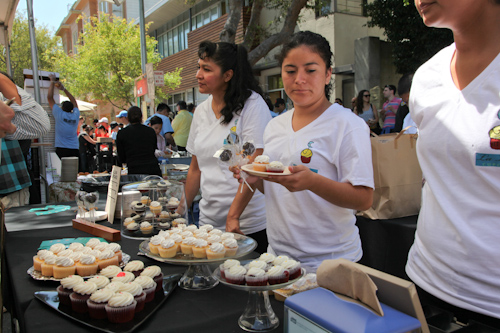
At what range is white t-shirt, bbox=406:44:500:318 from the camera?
4.03 ft

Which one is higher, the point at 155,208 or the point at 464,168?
the point at 464,168

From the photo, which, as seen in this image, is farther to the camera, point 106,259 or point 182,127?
point 182,127

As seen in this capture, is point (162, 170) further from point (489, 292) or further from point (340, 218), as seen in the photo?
point (489, 292)

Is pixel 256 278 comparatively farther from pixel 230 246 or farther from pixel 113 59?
pixel 113 59

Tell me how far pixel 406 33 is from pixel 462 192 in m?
11.9

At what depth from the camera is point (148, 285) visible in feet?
4.80

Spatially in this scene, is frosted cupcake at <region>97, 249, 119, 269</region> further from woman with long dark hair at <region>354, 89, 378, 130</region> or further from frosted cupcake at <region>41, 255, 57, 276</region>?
woman with long dark hair at <region>354, 89, 378, 130</region>

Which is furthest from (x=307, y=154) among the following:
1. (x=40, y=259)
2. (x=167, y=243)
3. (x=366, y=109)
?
(x=366, y=109)

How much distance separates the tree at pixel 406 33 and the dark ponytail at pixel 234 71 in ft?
33.1

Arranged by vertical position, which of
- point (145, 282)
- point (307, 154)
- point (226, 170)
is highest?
point (307, 154)

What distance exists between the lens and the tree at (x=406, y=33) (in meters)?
10.9

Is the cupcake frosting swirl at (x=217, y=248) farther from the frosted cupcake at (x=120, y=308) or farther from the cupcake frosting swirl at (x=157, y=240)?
the frosted cupcake at (x=120, y=308)

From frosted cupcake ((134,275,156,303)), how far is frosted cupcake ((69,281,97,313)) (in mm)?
167

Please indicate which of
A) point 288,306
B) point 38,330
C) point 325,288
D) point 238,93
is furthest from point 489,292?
point 238,93
